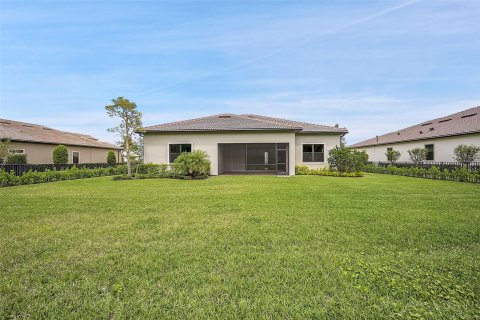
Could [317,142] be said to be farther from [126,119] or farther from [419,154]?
[126,119]

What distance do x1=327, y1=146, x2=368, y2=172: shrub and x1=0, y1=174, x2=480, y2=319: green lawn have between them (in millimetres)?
11272

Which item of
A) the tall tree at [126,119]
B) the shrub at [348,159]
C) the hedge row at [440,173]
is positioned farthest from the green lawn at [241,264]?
the shrub at [348,159]

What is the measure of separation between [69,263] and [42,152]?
76.6 ft

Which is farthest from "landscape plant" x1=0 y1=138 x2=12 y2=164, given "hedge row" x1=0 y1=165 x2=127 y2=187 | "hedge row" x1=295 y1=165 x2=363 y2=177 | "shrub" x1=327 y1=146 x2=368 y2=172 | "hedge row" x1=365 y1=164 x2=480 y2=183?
"hedge row" x1=365 y1=164 x2=480 y2=183

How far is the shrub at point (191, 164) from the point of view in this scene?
1465 centimetres

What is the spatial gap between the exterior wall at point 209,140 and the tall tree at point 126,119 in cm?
189

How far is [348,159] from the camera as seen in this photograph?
1702cm

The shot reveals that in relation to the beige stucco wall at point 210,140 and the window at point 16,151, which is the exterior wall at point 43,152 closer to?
the window at point 16,151

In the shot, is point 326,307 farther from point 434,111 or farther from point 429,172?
point 434,111

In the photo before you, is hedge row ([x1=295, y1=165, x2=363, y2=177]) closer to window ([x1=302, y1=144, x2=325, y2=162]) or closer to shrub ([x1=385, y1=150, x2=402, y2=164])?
window ([x1=302, y1=144, x2=325, y2=162])

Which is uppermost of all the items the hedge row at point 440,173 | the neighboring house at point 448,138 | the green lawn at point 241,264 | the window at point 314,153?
the neighboring house at point 448,138

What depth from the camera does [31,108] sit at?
2109 centimetres

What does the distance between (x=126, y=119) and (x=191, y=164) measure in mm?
5643

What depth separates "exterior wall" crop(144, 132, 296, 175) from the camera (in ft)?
56.4
